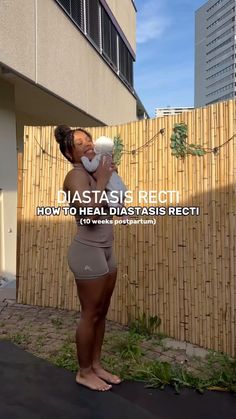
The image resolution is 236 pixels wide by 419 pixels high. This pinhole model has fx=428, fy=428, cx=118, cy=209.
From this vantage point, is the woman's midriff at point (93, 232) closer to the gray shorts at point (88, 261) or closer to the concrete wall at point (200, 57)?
the gray shorts at point (88, 261)

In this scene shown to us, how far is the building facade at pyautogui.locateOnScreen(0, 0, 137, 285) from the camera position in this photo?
5688mm

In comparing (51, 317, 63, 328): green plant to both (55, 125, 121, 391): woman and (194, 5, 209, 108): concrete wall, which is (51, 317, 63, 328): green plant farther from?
(194, 5, 209, 108): concrete wall

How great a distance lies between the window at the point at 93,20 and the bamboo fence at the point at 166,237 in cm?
509

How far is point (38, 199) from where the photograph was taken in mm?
4750

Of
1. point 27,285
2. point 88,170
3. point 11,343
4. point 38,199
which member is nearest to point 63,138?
point 88,170

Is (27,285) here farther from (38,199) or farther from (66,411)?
(66,411)

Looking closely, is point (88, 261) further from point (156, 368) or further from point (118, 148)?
point (118, 148)

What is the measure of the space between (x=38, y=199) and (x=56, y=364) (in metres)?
2.11

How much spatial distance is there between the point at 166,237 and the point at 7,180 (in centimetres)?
343

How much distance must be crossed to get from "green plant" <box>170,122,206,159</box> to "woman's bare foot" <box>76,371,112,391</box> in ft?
6.21

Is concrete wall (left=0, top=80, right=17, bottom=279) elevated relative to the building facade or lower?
lower

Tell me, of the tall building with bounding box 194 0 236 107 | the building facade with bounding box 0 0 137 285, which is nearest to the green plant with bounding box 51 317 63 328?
the building facade with bounding box 0 0 137 285

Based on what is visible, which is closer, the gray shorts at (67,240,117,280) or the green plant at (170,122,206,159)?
the gray shorts at (67,240,117,280)

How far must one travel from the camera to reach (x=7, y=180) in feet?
21.0
